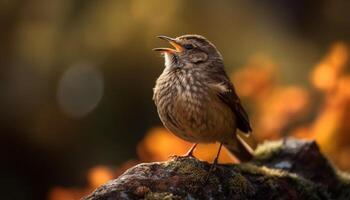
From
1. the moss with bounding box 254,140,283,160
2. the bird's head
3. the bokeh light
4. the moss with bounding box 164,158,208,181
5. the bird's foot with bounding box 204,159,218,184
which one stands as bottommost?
the moss with bounding box 254,140,283,160

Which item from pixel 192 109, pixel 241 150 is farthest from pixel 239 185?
pixel 241 150

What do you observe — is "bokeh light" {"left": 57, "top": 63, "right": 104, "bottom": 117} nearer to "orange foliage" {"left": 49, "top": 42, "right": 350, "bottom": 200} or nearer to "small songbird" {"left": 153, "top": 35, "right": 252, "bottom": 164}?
"orange foliage" {"left": 49, "top": 42, "right": 350, "bottom": 200}

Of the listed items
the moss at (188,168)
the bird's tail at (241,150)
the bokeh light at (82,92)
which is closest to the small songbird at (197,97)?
the bird's tail at (241,150)

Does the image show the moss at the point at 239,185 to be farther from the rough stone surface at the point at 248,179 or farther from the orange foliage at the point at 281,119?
the orange foliage at the point at 281,119

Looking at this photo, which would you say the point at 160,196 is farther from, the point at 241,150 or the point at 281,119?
the point at 281,119

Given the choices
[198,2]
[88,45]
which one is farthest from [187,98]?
[198,2]

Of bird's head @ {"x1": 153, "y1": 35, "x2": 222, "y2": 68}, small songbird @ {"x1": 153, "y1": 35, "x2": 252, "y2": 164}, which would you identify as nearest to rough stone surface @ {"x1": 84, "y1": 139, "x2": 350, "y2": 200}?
small songbird @ {"x1": 153, "y1": 35, "x2": 252, "y2": 164}
